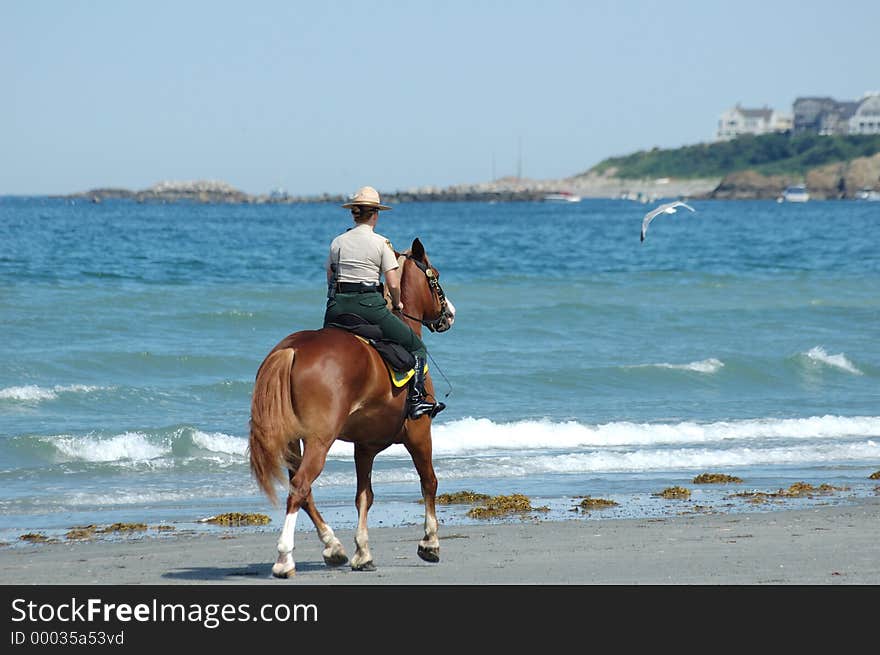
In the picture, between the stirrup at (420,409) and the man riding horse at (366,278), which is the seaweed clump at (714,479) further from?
the man riding horse at (366,278)

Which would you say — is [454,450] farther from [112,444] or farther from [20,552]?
[20,552]

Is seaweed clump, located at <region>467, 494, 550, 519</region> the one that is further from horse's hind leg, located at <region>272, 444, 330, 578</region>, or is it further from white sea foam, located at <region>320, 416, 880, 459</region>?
white sea foam, located at <region>320, 416, 880, 459</region>

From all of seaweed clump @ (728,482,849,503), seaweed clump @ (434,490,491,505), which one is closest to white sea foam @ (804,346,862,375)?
seaweed clump @ (728,482,849,503)

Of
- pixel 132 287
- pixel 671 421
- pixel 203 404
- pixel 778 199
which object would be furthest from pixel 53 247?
pixel 778 199

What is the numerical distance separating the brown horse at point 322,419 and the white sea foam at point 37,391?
11145 mm

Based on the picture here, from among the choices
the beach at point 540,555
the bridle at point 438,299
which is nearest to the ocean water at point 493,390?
the beach at point 540,555

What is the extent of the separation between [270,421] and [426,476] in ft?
5.51

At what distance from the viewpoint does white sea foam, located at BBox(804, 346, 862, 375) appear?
23.1m

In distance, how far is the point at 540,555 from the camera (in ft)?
29.8

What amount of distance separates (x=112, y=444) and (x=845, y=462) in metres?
9.35

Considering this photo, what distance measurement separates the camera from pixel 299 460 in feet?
27.3

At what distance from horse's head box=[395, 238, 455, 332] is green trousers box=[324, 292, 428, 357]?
1.33ft

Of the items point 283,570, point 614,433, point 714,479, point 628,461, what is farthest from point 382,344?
point 614,433

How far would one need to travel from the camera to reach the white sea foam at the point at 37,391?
18500mm
